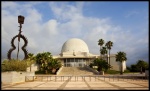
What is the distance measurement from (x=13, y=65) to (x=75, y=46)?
7036cm

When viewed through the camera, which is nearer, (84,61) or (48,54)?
(48,54)

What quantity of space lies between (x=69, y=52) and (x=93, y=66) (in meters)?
22.9

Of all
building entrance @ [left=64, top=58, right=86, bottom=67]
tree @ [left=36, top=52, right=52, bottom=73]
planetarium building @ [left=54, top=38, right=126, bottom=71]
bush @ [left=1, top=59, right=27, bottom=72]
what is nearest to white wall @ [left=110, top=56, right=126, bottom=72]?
planetarium building @ [left=54, top=38, right=126, bottom=71]

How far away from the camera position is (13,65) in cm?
2423

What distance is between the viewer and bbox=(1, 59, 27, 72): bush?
77.5 feet

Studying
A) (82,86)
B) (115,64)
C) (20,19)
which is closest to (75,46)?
(115,64)

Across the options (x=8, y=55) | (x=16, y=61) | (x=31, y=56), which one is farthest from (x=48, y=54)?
(x=16, y=61)

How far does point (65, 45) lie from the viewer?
9812 cm

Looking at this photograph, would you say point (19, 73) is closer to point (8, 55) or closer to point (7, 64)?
point (7, 64)

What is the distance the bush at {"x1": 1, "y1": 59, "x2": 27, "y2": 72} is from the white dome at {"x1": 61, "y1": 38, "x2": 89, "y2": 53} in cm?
6718

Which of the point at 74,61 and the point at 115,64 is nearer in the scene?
the point at 115,64

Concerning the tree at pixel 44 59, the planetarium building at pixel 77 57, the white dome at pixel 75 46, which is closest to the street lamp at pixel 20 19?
the tree at pixel 44 59

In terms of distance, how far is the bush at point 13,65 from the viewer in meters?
23.6

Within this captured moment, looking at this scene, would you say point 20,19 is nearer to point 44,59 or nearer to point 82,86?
point 82,86
